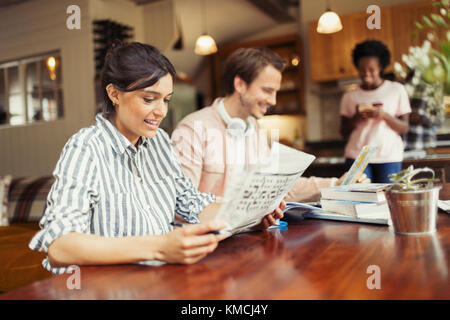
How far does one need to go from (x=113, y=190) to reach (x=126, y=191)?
46 mm

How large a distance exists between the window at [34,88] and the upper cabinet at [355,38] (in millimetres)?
3505

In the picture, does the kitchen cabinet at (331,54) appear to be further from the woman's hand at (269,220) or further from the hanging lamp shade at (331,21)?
the woman's hand at (269,220)

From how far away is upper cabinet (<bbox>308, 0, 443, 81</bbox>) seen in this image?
510cm

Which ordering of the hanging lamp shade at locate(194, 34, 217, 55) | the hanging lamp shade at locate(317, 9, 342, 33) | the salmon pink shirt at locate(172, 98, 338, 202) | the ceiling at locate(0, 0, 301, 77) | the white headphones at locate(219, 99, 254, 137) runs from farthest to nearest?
the ceiling at locate(0, 0, 301, 77), the hanging lamp shade at locate(194, 34, 217, 55), the hanging lamp shade at locate(317, 9, 342, 33), the white headphones at locate(219, 99, 254, 137), the salmon pink shirt at locate(172, 98, 338, 202)

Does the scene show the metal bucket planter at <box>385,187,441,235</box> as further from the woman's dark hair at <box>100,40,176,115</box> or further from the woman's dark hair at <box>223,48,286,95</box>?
the woman's dark hair at <box>223,48,286,95</box>

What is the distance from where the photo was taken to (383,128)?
2.84m

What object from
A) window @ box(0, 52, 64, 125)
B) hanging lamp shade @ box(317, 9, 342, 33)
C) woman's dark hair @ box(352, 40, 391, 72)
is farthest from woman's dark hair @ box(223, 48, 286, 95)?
window @ box(0, 52, 64, 125)

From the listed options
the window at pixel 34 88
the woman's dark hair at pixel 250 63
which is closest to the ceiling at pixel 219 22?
the window at pixel 34 88

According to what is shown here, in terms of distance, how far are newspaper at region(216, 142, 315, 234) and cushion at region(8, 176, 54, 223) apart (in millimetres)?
2283

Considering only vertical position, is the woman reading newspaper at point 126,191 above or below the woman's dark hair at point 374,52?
below

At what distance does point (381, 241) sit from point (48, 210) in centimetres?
78

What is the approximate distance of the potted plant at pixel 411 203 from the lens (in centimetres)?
96

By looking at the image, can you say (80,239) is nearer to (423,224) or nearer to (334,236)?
(334,236)
